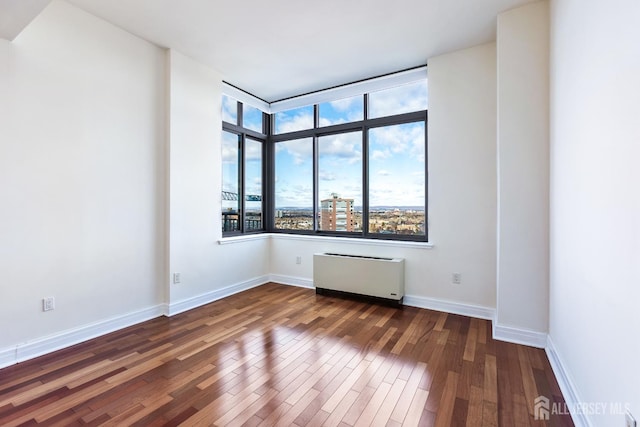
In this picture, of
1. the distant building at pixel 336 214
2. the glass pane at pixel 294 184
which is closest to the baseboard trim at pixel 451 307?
the distant building at pixel 336 214

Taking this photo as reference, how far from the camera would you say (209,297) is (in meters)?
3.71

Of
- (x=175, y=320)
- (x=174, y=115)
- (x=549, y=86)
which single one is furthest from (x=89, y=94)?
(x=549, y=86)

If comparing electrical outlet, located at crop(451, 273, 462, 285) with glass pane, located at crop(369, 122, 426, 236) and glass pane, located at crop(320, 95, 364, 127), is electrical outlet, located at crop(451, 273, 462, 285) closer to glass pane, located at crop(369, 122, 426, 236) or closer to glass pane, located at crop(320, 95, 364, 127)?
glass pane, located at crop(369, 122, 426, 236)

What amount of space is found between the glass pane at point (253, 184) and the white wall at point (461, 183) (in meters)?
2.45

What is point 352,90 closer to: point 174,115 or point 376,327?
point 174,115

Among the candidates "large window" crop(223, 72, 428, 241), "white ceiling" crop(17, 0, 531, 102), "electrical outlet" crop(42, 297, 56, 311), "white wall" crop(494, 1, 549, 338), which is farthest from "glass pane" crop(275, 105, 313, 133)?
"electrical outlet" crop(42, 297, 56, 311)

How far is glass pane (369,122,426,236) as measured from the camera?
3.72 meters

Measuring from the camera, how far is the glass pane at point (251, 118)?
4461 millimetres

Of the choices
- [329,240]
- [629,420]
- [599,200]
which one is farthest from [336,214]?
[629,420]

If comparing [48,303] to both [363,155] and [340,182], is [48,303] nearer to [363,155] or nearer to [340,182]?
[340,182]

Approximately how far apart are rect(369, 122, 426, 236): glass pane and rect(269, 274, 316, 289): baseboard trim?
4.06 feet

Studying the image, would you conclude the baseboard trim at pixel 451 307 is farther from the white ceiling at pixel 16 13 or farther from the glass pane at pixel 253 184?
the white ceiling at pixel 16 13

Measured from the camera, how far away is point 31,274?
7.63 feet

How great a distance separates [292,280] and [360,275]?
1.26m
